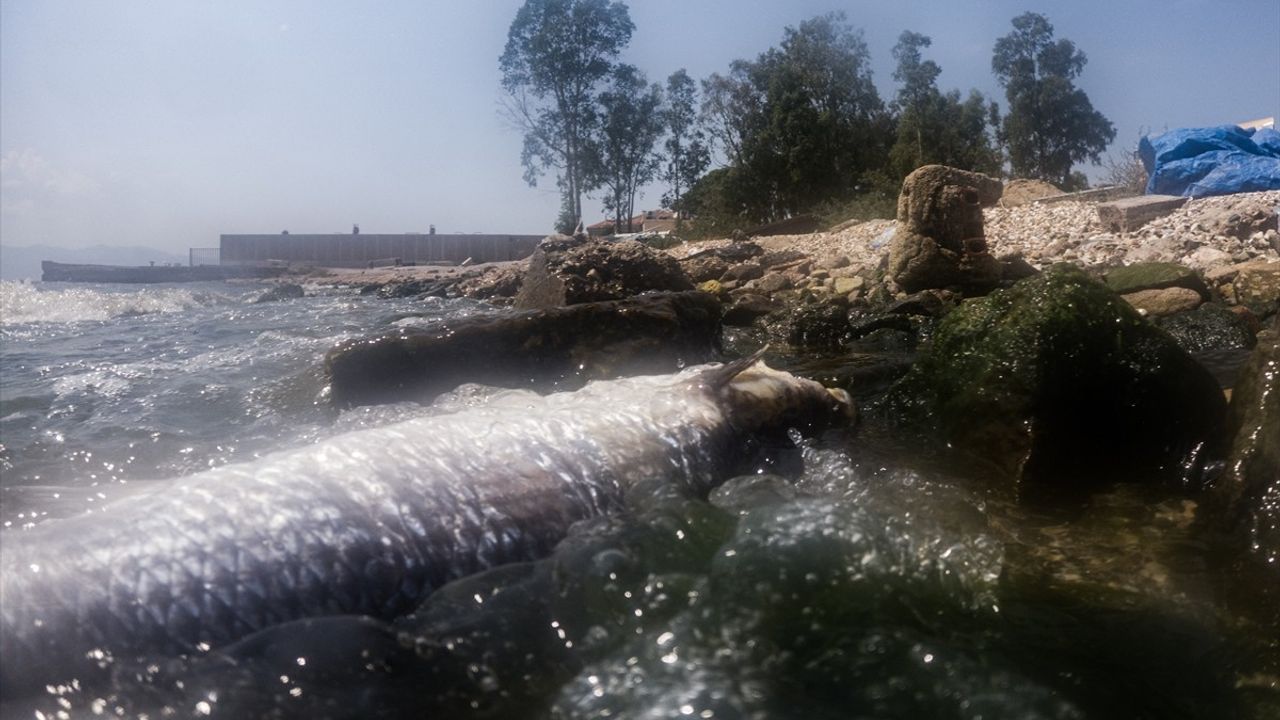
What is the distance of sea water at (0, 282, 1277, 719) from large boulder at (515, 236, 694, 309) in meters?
6.08

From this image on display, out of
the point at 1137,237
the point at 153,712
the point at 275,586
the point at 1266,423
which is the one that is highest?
the point at 1137,237

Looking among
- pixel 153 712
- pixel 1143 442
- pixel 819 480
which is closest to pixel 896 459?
pixel 819 480

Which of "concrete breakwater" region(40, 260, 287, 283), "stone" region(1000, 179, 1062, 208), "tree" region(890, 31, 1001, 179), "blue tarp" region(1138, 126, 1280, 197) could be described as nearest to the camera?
"blue tarp" region(1138, 126, 1280, 197)

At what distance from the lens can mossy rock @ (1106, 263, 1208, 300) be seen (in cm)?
766

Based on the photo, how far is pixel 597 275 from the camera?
379 inches

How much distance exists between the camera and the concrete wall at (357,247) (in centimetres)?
4084

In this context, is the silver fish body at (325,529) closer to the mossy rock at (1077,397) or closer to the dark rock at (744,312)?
the mossy rock at (1077,397)

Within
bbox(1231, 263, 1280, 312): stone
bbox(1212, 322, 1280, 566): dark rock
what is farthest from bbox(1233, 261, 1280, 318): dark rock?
bbox(1212, 322, 1280, 566): dark rock

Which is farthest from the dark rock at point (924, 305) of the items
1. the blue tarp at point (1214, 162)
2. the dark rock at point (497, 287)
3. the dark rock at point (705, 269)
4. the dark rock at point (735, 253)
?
the dark rock at point (497, 287)

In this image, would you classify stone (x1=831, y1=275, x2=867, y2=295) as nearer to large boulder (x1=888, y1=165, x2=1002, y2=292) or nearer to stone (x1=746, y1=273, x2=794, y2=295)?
large boulder (x1=888, y1=165, x2=1002, y2=292)

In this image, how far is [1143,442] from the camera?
3.53 metres

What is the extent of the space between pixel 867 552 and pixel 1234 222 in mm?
10942

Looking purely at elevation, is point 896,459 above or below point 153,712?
above

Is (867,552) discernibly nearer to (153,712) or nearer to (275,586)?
(275,586)
